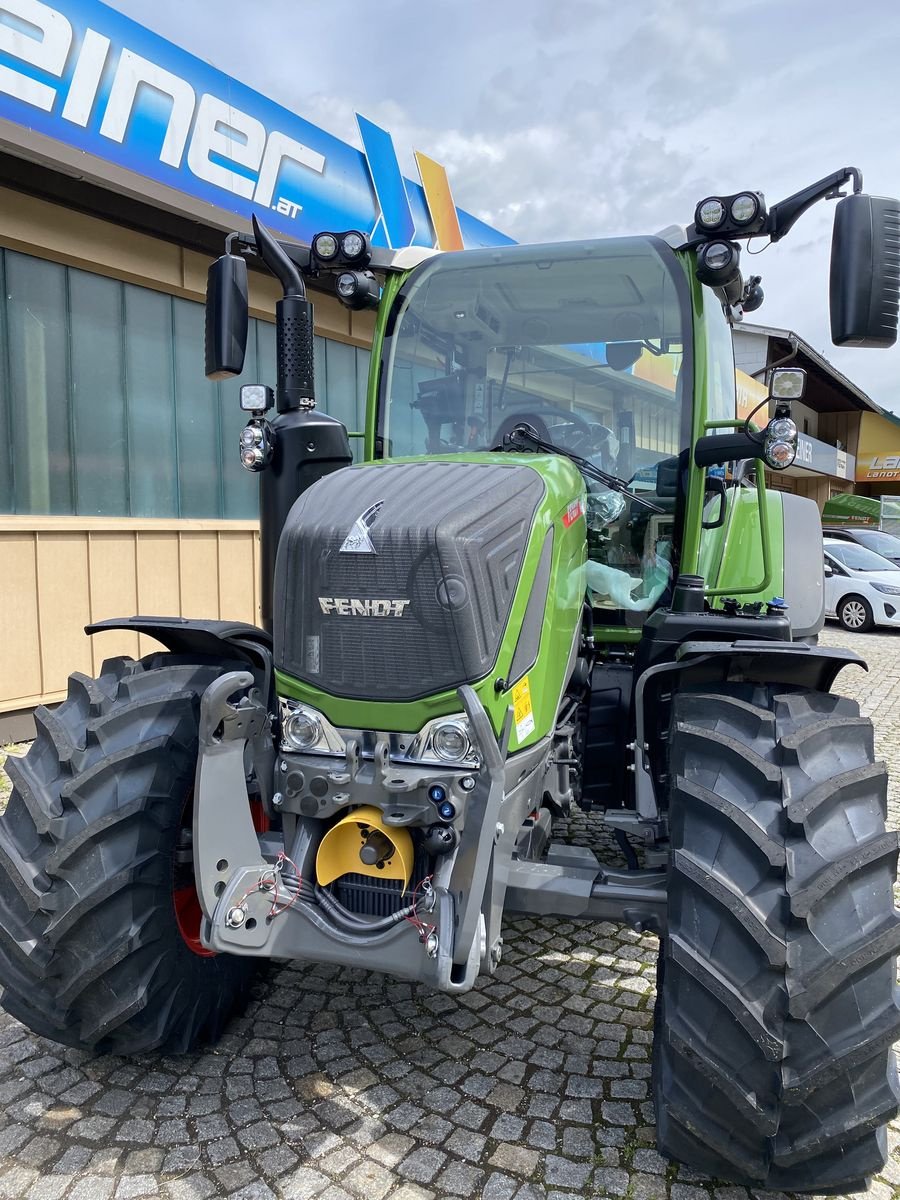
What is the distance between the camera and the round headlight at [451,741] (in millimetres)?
2193

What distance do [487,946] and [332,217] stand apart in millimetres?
7954

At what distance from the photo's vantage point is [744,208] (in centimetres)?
297

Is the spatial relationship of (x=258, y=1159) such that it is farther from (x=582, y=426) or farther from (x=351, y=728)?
(x=582, y=426)

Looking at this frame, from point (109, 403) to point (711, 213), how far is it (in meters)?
5.27

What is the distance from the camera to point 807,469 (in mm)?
27141

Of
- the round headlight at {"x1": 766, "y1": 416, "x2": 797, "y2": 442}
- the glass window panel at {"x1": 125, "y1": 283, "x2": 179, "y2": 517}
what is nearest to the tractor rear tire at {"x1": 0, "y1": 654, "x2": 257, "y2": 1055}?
the round headlight at {"x1": 766, "y1": 416, "x2": 797, "y2": 442}

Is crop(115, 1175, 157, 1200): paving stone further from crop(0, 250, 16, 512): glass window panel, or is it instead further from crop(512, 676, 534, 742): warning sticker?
crop(0, 250, 16, 512): glass window panel

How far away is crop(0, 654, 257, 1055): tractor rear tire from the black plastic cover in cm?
50

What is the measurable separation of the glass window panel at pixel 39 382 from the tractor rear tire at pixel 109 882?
4287 millimetres

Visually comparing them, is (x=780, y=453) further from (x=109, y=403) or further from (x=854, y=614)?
(x=854, y=614)

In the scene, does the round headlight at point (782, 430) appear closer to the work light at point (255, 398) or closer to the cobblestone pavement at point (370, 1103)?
the work light at point (255, 398)

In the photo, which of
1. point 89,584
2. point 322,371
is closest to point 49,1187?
point 89,584

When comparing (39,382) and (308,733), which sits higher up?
(39,382)

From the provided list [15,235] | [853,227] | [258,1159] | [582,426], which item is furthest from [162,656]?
[15,235]
